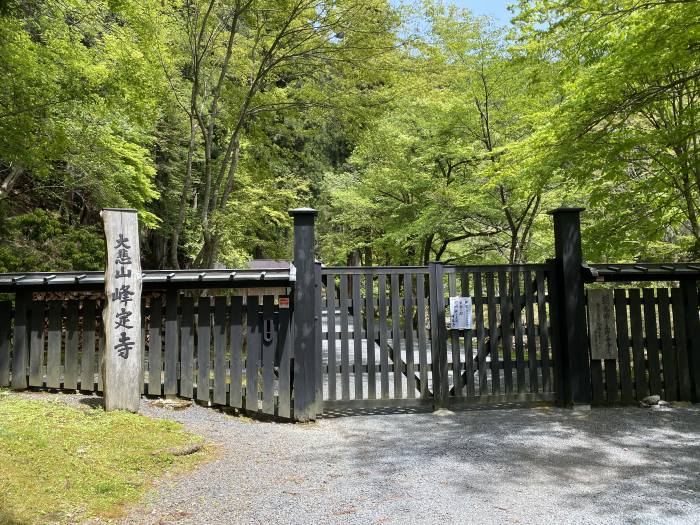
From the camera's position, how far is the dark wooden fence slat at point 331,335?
19.4 feet

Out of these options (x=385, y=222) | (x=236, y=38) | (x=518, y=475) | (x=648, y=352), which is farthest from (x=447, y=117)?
(x=518, y=475)

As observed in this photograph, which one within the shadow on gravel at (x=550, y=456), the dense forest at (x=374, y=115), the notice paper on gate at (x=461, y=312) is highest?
the dense forest at (x=374, y=115)

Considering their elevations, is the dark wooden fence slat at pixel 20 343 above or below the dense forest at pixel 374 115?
below

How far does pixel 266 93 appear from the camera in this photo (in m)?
11.6

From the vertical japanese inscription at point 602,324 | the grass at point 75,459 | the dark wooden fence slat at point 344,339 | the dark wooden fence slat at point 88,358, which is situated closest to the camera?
the grass at point 75,459

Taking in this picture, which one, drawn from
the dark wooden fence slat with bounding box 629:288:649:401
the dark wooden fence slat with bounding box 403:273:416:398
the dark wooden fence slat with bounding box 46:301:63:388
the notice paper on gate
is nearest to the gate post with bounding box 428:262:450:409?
the notice paper on gate

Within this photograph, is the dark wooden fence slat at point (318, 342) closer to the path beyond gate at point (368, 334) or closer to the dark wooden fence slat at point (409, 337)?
the path beyond gate at point (368, 334)

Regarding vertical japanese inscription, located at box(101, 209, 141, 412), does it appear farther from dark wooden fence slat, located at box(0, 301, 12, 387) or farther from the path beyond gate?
dark wooden fence slat, located at box(0, 301, 12, 387)

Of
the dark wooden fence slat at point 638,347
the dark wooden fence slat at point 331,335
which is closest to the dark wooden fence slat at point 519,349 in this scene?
the dark wooden fence slat at point 638,347

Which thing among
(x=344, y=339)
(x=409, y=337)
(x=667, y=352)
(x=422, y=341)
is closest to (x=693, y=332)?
(x=667, y=352)

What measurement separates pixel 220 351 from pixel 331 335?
4.54ft

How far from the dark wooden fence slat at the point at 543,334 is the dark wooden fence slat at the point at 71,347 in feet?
19.6

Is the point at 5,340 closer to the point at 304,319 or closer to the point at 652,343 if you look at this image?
the point at 304,319

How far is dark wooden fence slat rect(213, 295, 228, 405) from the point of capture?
19.3 feet
